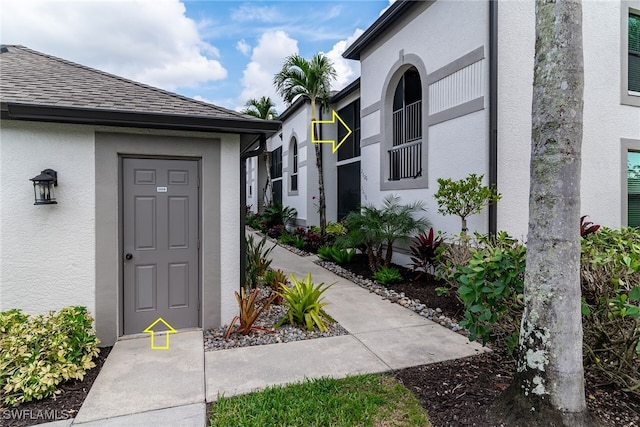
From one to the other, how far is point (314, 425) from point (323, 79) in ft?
34.4

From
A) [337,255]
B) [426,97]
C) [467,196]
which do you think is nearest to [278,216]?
[337,255]

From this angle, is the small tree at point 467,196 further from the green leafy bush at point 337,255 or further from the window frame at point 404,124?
the green leafy bush at point 337,255

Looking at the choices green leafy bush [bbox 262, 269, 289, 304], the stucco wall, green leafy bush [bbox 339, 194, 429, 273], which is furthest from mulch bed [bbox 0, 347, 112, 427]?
the stucco wall

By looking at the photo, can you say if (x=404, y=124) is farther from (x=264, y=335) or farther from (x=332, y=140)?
(x=264, y=335)

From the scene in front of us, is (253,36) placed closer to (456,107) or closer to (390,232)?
(456,107)

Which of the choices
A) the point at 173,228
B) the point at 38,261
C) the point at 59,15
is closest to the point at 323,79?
the point at 59,15

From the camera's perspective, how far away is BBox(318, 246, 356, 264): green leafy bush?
9.14 m

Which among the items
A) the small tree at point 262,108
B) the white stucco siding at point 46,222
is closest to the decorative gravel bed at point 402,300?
the white stucco siding at point 46,222

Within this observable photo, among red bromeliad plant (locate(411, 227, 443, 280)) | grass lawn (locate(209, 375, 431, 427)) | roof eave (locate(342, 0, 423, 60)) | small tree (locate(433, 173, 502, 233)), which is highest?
roof eave (locate(342, 0, 423, 60))

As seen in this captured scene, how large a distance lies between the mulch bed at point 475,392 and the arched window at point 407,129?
16.7ft

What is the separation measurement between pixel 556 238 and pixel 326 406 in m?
2.23

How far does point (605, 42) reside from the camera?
7.10m

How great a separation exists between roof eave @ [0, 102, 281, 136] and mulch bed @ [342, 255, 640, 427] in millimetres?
3488

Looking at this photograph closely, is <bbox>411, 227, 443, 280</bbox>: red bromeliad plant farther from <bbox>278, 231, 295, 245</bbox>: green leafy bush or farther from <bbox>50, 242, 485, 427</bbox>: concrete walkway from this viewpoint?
<bbox>278, 231, 295, 245</bbox>: green leafy bush
